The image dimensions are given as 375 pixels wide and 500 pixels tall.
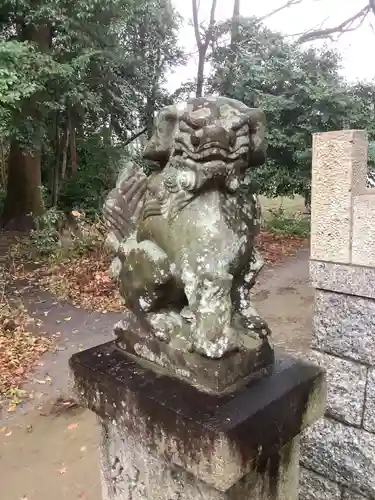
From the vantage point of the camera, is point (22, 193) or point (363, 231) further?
point (22, 193)

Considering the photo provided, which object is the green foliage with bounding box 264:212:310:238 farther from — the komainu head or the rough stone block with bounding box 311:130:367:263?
the komainu head

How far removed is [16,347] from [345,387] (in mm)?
3821

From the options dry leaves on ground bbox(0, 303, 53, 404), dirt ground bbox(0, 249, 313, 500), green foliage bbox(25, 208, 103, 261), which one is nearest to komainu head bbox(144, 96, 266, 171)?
dirt ground bbox(0, 249, 313, 500)

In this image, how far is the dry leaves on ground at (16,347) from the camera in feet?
14.9

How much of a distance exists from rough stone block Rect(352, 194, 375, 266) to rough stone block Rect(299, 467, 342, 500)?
1287 millimetres

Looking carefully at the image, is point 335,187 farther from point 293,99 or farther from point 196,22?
point 196,22

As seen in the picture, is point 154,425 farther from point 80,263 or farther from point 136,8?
point 136,8

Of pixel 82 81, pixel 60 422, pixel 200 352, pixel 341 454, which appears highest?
pixel 82 81

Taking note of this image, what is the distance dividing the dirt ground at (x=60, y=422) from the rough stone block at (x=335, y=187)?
215 cm

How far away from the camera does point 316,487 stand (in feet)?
8.98

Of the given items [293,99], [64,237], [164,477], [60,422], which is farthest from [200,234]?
[293,99]

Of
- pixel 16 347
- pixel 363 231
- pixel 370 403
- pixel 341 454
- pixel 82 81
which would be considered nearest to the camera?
pixel 363 231

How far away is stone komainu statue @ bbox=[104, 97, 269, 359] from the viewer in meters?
1.50

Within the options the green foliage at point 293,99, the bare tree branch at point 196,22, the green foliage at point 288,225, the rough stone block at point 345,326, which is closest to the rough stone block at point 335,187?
the rough stone block at point 345,326
